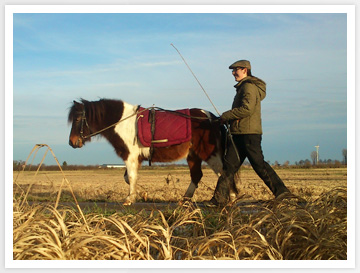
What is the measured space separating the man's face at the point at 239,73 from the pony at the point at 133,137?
1.04m

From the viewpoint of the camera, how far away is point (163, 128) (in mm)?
8414

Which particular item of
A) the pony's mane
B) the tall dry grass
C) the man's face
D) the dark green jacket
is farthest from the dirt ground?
the man's face

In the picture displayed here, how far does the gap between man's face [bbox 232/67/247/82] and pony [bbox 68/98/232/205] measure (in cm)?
104

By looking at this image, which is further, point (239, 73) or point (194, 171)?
point (194, 171)

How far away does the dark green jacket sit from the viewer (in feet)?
23.5

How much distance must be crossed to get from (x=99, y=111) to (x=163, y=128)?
148 cm

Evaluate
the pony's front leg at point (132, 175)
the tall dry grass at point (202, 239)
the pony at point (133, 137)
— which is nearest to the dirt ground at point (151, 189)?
the pony's front leg at point (132, 175)

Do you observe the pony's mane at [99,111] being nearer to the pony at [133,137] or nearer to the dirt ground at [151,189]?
the pony at [133,137]

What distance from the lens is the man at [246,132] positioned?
7.17 m

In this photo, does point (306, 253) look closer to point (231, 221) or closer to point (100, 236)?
point (231, 221)

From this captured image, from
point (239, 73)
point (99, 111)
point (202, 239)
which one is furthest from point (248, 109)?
point (99, 111)
